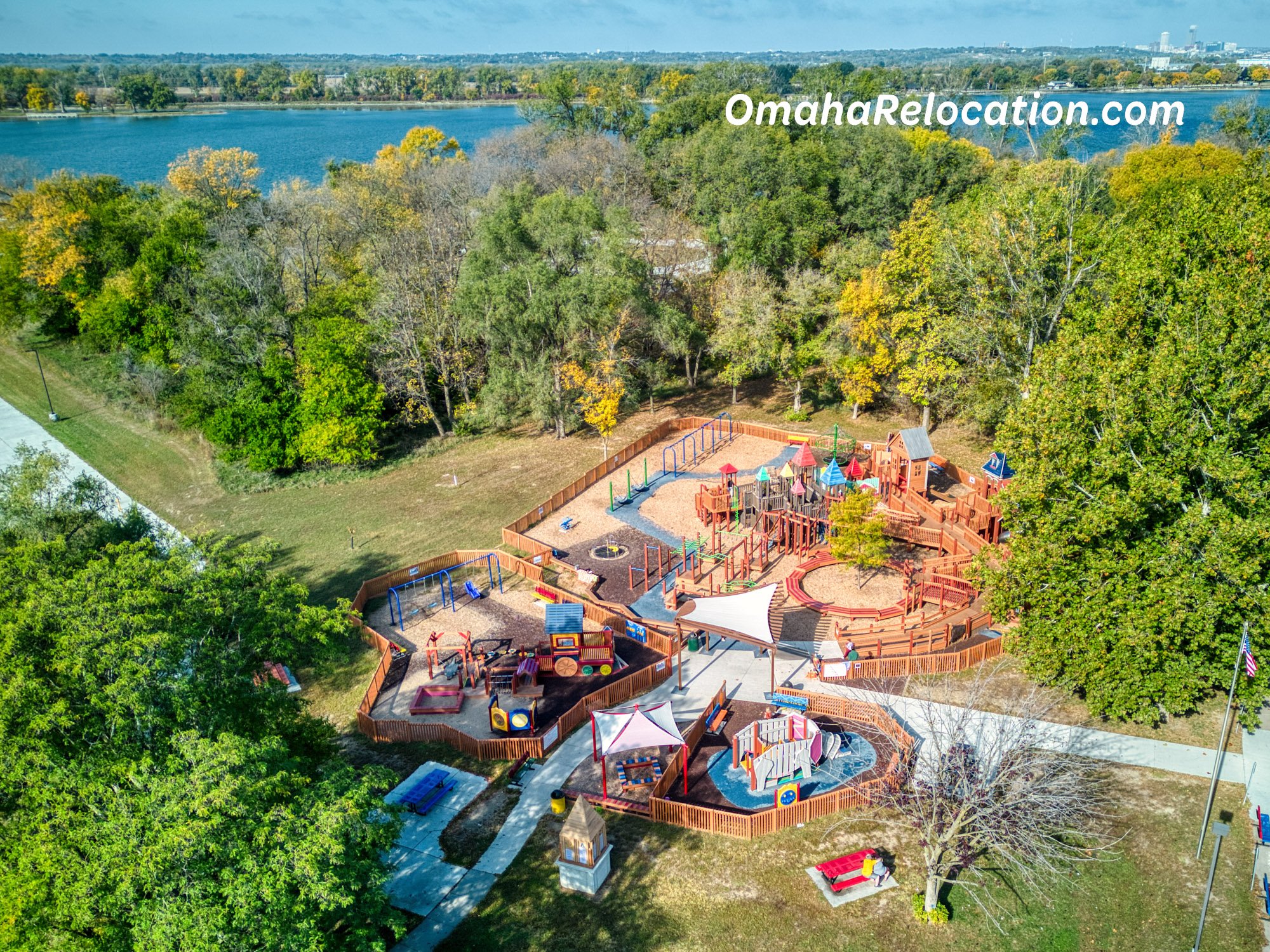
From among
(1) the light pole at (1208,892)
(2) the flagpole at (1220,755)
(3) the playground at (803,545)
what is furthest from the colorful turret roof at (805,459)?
(1) the light pole at (1208,892)

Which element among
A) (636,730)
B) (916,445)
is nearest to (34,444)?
(636,730)

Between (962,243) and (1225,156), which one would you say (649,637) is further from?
(1225,156)

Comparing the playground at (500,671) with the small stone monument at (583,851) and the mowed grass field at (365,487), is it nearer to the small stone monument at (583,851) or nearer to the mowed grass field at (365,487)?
the mowed grass field at (365,487)

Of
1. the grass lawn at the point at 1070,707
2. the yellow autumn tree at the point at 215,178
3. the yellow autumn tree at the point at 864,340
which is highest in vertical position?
the yellow autumn tree at the point at 215,178

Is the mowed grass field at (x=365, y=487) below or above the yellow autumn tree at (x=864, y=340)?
below

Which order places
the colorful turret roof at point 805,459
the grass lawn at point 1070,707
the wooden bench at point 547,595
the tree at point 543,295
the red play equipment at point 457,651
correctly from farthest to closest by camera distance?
the tree at point 543,295, the colorful turret roof at point 805,459, the wooden bench at point 547,595, the red play equipment at point 457,651, the grass lawn at point 1070,707

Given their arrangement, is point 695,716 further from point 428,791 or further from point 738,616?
point 428,791
